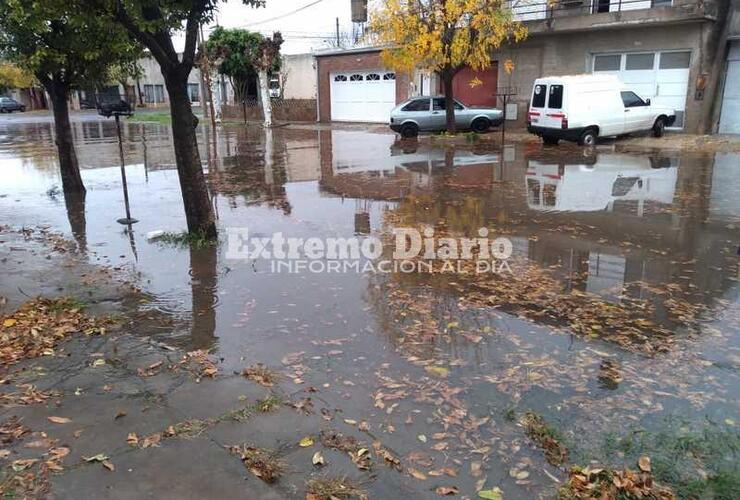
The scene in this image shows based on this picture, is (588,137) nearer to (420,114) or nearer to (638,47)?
(638,47)

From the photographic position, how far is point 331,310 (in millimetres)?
5805

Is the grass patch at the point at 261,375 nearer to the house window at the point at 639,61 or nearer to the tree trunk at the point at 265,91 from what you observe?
the house window at the point at 639,61

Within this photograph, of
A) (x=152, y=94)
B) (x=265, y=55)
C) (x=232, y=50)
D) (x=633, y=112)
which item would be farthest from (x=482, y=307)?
(x=152, y=94)

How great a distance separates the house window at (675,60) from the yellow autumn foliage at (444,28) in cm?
545

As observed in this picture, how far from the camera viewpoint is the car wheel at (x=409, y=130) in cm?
2259

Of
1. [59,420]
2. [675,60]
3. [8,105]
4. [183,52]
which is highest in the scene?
[675,60]

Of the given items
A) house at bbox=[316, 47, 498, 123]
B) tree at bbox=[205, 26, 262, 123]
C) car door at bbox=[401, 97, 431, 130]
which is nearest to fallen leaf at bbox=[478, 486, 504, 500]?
car door at bbox=[401, 97, 431, 130]

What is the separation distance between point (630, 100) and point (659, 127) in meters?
1.77

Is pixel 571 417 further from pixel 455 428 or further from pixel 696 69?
pixel 696 69

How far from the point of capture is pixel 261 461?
132 inches

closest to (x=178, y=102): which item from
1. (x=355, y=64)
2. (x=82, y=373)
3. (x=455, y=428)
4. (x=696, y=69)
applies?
(x=82, y=373)

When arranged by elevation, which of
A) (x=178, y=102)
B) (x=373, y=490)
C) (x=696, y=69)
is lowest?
(x=373, y=490)

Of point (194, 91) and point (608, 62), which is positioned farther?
point (194, 91)

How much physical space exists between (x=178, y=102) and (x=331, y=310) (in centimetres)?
378
